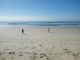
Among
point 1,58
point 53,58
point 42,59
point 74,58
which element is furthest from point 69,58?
point 1,58

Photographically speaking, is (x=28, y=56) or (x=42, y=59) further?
(x=28, y=56)

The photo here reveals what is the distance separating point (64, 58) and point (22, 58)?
244 centimetres

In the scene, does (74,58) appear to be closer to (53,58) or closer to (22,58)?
(53,58)

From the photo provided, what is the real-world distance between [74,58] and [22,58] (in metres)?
3.03

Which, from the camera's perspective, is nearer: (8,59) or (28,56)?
(8,59)

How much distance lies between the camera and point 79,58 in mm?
8711

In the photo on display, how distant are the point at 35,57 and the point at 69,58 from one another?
6.55ft

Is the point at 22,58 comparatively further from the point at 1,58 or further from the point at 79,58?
the point at 79,58

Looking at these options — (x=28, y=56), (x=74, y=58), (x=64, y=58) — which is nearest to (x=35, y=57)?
(x=28, y=56)

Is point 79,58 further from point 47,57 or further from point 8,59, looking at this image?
point 8,59

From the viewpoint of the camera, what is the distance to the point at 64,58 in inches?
345

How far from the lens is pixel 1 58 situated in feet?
28.6

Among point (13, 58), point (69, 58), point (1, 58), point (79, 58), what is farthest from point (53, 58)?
point (1, 58)

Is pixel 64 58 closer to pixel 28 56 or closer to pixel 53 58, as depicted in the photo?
pixel 53 58
